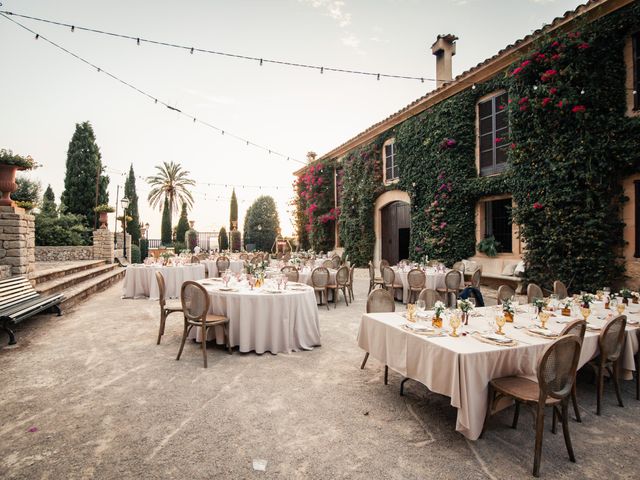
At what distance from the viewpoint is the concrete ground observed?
7.48 ft

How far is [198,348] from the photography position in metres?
4.85

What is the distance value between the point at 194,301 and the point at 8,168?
5596 mm

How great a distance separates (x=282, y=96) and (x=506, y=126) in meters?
6.92

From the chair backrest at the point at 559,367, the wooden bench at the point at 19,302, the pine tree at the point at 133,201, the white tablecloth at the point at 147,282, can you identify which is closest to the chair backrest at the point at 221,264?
the white tablecloth at the point at 147,282

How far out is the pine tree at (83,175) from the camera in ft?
59.5

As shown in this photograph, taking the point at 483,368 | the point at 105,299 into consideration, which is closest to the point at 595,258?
the point at 483,368

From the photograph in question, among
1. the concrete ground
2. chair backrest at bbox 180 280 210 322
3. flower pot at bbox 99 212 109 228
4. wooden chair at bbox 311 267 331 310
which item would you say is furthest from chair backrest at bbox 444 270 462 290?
flower pot at bbox 99 212 109 228

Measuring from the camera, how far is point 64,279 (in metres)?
8.63

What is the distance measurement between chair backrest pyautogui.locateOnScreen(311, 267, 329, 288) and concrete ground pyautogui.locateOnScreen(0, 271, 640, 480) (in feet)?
10.5

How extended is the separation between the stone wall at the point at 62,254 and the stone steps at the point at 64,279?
2050 millimetres

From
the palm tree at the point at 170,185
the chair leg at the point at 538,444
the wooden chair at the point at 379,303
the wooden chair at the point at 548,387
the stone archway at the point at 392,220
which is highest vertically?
the palm tree at the point at 170,185

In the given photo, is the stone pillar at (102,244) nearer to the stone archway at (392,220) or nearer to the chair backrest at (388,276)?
the stone archway at (392,220)

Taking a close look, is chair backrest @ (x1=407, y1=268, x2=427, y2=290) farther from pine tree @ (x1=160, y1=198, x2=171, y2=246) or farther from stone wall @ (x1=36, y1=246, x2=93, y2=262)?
pine tree @ (x1=160, y1=198, x2=171, y2=246)

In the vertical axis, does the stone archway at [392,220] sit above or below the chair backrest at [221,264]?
above
